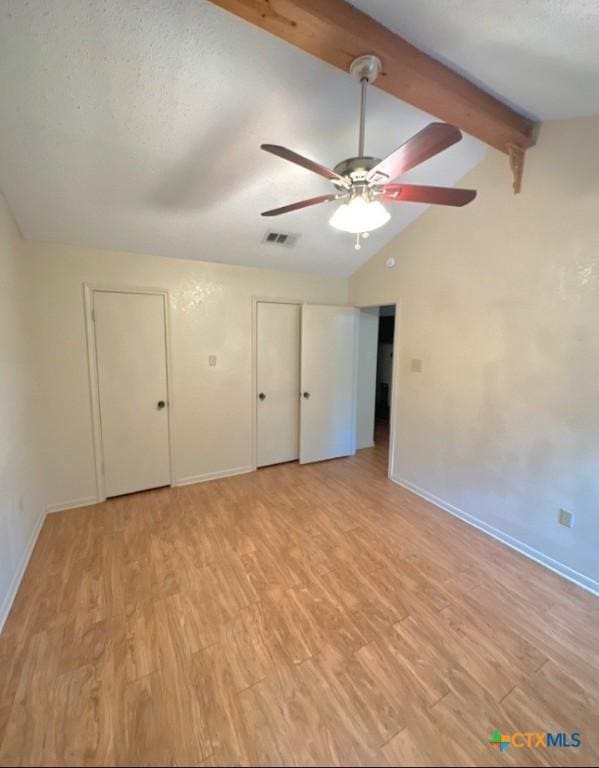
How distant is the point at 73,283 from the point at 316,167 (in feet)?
7.98

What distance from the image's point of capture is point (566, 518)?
2.15 meters

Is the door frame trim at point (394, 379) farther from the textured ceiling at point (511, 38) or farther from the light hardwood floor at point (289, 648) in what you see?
the textured ceiling at point (511, 38)

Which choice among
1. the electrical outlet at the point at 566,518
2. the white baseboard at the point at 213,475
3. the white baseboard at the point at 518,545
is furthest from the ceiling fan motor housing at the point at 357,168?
the white baseboard at the point at 213,475

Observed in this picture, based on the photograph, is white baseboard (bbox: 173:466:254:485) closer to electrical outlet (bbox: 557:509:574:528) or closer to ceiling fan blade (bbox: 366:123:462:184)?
electrical outlet (bbox: 557:509:574:528)

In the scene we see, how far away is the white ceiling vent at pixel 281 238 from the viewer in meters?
3.01

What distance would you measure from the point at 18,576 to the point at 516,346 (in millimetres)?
3688

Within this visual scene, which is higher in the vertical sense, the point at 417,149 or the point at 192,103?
the point at 192,103

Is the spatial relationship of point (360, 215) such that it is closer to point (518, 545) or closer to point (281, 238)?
point (281, 238)

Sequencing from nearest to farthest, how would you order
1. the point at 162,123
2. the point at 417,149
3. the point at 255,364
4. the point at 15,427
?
the point at 417,149 → the point at 162,123 → the point at 15,427 → the point at 255,364

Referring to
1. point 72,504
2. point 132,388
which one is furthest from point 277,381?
point 72,504

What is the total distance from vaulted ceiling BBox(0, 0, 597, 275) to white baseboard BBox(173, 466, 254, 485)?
2.37 meters

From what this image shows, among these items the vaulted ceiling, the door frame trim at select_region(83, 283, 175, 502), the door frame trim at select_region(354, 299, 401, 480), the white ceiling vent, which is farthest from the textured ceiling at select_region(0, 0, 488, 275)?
the door frame trim at select_region(354, 299, 401, 480)

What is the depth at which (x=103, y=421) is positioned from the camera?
298cm

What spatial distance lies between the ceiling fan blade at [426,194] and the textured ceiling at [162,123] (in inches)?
27.3
